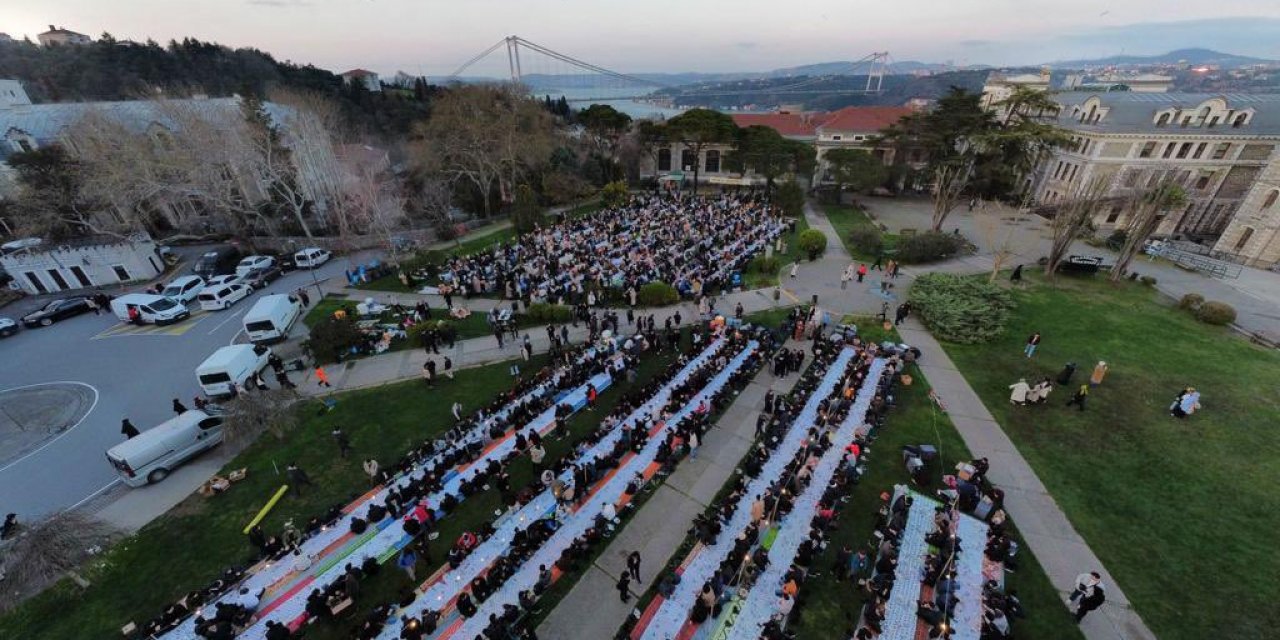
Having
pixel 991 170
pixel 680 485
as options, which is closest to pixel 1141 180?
pixel 991 170

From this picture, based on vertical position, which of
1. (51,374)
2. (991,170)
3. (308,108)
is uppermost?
(308,108)

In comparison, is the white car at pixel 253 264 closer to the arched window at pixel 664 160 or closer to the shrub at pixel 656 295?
the shrub at pixel 656 295

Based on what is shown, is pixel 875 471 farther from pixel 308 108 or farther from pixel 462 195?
pixel 308 108

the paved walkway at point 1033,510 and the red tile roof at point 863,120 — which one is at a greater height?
the red tile roof at point 863,120

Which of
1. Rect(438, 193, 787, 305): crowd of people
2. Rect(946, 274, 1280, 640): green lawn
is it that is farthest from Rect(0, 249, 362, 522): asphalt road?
Rect(946, 274, 1280, 640): green lawn

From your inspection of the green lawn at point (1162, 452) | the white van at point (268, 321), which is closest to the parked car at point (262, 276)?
the white van at point (268, 321)

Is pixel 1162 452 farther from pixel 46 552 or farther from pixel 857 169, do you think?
pixel 857 169
